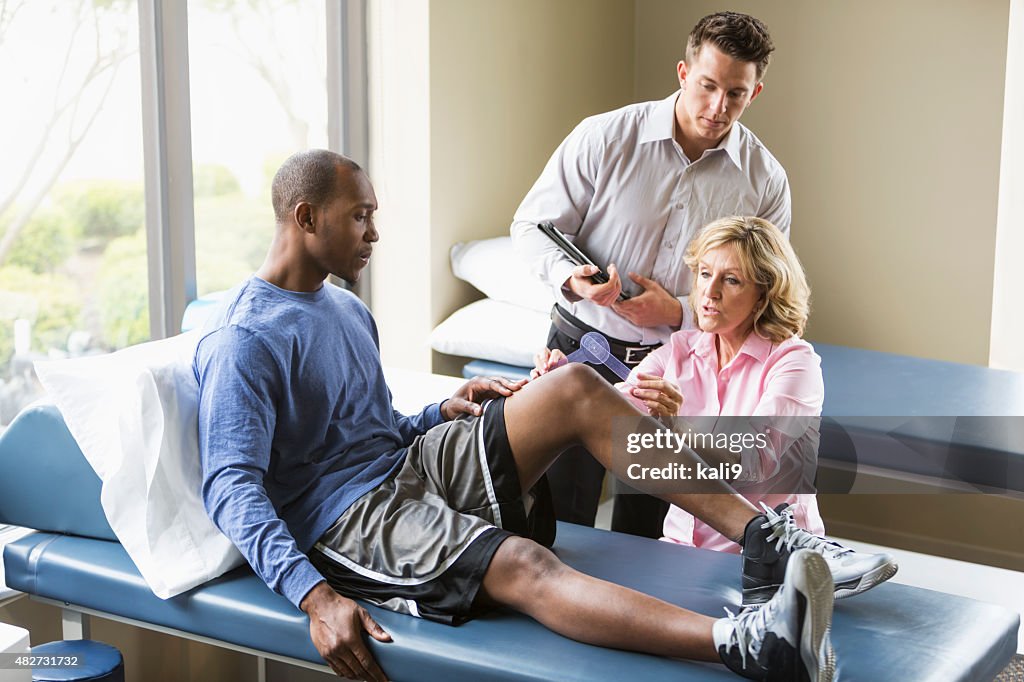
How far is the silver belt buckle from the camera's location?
2623 mm

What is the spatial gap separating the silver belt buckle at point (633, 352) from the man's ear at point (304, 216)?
853 millimetres

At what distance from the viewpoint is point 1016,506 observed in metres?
3.29

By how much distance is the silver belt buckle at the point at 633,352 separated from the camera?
262 cm

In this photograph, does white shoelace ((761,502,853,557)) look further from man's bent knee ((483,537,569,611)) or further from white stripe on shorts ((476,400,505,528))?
white stripe on shorts ((476,400,505,528))

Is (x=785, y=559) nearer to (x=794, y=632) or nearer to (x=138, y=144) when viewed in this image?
(x=794, y=632)

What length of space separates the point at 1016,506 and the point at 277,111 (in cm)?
258

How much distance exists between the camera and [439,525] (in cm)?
208

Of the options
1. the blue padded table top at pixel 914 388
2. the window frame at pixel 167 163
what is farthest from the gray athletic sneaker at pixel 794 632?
the window frame at pixel 167 163

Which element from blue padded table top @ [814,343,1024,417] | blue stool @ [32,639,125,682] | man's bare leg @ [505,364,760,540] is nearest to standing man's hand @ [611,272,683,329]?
man's bare leg @ [505,364,760,540]

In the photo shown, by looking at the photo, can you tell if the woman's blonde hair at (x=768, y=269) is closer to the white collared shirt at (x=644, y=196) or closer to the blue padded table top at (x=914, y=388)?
the white collared shirt at (x=644, y=196)

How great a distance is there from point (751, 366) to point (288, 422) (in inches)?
37.5

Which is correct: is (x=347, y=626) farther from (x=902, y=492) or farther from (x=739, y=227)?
(x=902, y=492)

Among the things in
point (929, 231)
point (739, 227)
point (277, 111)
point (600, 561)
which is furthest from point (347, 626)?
point (929, 231)

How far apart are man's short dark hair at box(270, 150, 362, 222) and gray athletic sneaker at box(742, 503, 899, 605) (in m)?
1.02
